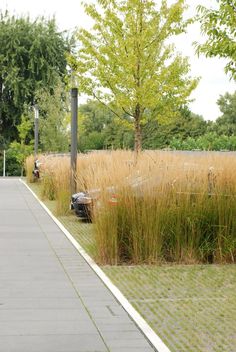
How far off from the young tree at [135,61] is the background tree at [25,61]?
23691 mm

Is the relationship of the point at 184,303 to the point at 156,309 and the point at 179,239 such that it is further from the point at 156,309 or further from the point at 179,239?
the point at 179,239

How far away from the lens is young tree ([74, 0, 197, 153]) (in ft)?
79.7

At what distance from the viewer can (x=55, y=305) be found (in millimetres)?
7109

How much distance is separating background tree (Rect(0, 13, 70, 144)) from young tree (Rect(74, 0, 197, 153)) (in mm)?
23691

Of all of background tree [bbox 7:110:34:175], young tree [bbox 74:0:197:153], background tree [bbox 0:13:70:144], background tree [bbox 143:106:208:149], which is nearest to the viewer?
young tree [bbox 74:0:197:153]

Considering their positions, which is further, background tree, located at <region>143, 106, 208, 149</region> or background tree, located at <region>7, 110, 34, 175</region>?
background tree, located at <region>143, 106, 208, 149</region>

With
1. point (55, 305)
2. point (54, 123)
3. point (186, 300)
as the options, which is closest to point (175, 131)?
point (54, 123)

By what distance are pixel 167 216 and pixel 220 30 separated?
13.7 ft

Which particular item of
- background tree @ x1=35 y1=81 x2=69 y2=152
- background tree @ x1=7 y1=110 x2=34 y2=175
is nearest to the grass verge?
background tree @ x1=35 y1=81 x2=69 y2=152

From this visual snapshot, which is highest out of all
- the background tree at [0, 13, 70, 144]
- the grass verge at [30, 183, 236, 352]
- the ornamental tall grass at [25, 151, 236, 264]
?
the background tree at [0, 13, 70, 144]

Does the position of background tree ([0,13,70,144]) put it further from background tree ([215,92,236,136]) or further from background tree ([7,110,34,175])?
background tree ([215,92,236,136])

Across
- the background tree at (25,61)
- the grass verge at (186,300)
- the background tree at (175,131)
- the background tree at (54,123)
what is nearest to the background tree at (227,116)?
the background tree at (175,131)

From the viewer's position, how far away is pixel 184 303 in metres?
7.39

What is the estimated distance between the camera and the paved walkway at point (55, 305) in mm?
5695
